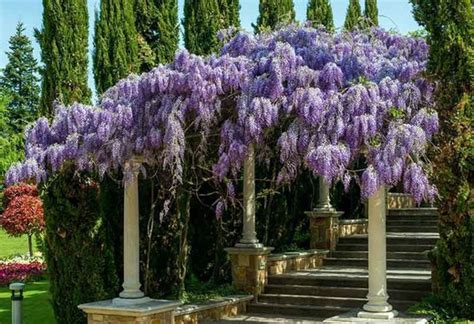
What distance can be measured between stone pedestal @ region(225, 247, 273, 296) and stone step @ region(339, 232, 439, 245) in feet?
8.65

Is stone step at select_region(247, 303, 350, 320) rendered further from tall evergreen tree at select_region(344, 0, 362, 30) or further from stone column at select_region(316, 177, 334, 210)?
tall evergreen tree at select_region(344, 0, 362, 30)

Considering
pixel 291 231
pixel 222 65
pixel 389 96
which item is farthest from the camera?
pixel 291 231

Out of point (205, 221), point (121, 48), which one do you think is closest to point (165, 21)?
point (121, 48)

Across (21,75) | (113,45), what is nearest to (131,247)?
(113,45)

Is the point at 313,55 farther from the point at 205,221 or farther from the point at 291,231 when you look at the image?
the point at 291,231

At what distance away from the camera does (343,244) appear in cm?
1197

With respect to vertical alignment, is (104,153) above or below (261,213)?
above

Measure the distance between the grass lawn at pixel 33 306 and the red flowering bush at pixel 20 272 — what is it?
821mm

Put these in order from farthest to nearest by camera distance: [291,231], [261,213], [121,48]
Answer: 1. [291,231]
2. [261,213]
3. [121,48]

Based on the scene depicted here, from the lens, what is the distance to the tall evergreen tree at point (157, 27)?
10.5 metres

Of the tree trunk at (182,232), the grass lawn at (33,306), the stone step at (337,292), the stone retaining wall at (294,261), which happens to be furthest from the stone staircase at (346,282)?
the grass lawn at (33,306)

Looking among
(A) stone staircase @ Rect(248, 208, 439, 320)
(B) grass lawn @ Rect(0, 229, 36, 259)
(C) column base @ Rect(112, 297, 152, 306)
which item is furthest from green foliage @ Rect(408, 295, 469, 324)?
(B) grass lawn @ Rect(0, 229, 36, 259)

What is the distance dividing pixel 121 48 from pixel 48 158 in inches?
88.3

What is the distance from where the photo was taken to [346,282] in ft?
31.6
